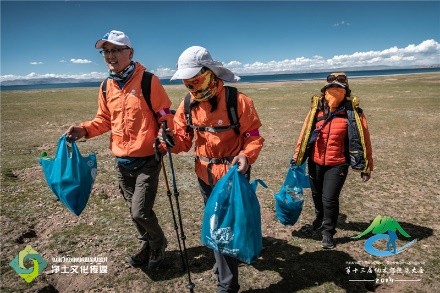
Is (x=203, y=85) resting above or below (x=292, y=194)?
above

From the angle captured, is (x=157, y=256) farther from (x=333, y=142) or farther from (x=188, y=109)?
(x=333, y=142)

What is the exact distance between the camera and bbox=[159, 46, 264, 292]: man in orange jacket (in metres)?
3.98

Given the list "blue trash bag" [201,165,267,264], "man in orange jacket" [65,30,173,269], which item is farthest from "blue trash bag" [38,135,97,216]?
"blue trash bag" [201,165,267,264]

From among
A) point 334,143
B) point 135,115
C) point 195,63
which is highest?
point 195,63

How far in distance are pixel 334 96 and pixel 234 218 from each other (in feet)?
10.7

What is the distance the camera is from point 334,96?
5.82m

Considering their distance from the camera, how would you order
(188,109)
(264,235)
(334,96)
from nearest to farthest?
(188,109)
(334,96)
(264,235)

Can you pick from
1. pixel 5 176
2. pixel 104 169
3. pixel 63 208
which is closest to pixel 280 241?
pixel 63 208

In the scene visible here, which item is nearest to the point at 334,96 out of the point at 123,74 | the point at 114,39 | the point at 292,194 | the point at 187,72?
the point at 292,194

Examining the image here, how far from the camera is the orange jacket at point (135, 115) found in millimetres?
4789

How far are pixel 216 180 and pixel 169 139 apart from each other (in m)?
0.86

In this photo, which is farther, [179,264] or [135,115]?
[179,264]

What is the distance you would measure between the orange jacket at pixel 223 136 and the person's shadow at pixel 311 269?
225 cm

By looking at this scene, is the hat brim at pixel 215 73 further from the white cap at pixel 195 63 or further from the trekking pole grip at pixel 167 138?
the trekking pole grip at pixel 167 138
